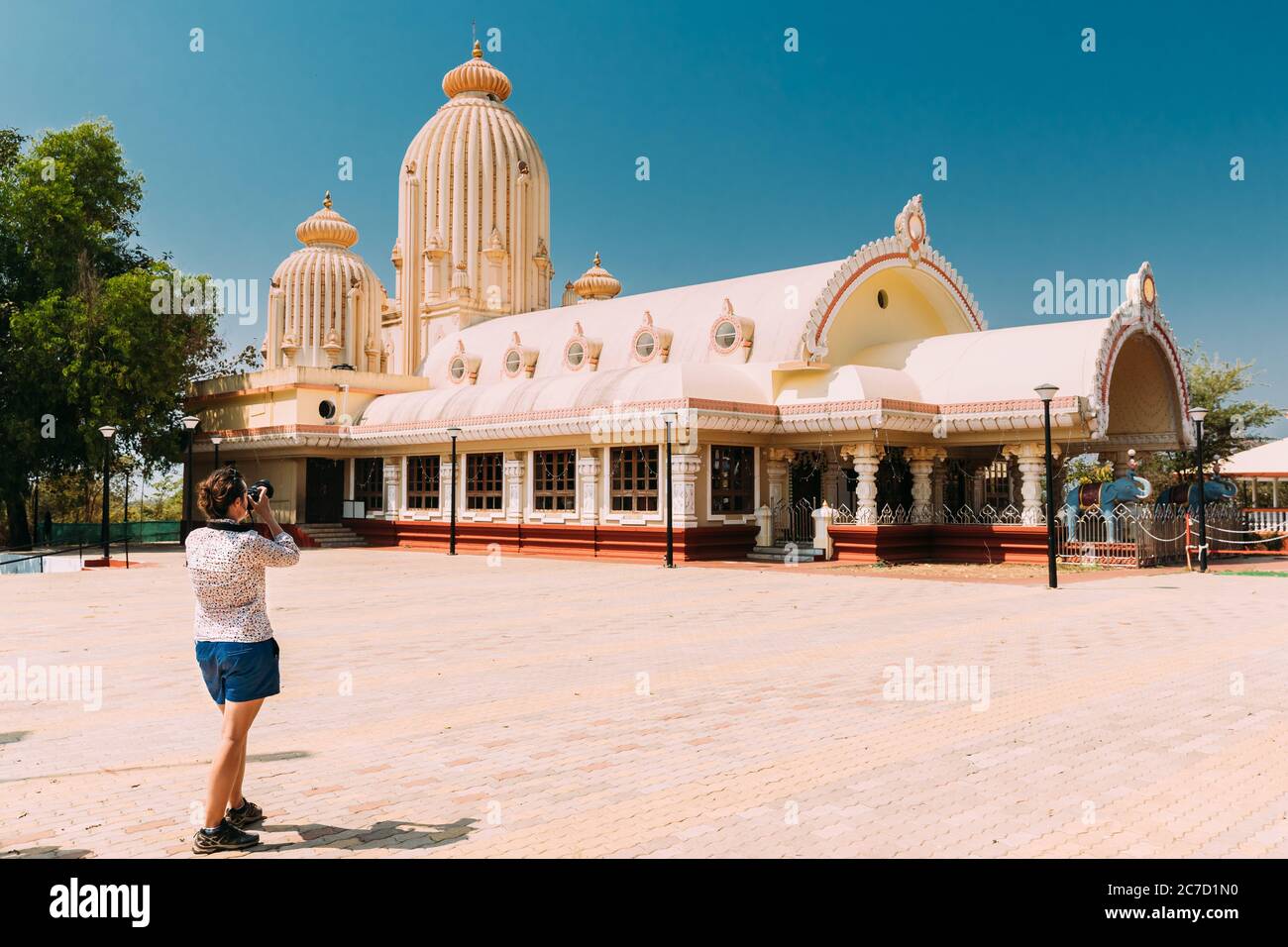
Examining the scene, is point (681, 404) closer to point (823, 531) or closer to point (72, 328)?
point (823, 531)

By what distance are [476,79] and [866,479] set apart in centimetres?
2622

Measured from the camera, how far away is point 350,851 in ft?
15.4

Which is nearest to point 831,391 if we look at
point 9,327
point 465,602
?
point 465,602

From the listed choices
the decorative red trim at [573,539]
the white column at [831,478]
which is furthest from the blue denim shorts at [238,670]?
the white column at [831,478]

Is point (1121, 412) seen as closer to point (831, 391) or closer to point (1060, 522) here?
point (1060, 522)

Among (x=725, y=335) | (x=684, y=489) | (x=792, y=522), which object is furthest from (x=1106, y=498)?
(x=725, y=335)

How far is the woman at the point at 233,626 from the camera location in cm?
484

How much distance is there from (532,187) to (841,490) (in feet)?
65.3

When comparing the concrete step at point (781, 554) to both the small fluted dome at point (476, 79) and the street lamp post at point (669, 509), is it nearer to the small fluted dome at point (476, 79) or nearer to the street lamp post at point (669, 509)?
the street lamp post at point (669, 509)

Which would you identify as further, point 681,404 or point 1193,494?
point 1193,494

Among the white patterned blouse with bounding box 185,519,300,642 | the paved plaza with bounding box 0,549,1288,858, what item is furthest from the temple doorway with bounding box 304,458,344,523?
the white patterned blouse with bounding box 185,519,300,642

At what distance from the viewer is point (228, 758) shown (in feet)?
15.7

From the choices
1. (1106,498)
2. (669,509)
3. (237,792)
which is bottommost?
(237,792)

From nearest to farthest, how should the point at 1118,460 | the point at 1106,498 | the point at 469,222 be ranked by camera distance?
the point at 1106,498 → the point at 1118,460 → the point at 469,222
